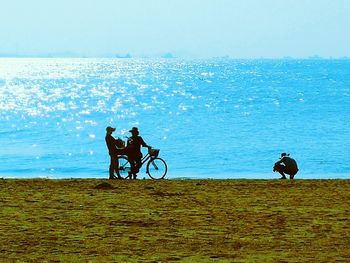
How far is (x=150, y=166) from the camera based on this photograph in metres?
26.3

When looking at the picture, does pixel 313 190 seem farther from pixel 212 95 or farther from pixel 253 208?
pixel 212 95

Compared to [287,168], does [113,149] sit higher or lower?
lower

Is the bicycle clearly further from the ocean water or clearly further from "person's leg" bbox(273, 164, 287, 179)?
the ocean water

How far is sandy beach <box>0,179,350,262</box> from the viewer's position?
41.7ft

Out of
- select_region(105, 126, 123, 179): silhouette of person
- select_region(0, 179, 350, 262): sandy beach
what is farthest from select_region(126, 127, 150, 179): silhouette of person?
select_region(0, 179, 350, 262): sandy beach

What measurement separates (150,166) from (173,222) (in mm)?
10586

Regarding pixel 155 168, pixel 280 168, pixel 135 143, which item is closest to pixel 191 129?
pixel 280 168

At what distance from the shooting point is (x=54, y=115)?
3952 inches

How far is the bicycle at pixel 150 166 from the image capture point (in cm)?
2512

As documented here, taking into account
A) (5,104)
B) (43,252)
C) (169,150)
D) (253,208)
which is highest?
(5,104)

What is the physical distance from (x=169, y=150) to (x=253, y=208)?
41705mm

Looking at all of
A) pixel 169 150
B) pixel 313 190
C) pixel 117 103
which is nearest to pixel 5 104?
pixel 117 103

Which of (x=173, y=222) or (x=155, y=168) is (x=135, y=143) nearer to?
(x=155, y=168)

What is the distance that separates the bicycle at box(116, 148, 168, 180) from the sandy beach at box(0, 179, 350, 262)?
→ 2.17 meters
